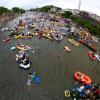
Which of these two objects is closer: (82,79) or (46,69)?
(82,79)

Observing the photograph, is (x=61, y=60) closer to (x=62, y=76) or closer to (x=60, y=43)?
(x=62, y=76)

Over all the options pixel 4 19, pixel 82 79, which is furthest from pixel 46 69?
pixel 4 19

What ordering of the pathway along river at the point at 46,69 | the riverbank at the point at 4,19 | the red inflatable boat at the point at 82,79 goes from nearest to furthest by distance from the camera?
the pathway along river at the point at 46,69 → the red inflatable boat at the point at 82,79 → the riverbank at the point at 4,19

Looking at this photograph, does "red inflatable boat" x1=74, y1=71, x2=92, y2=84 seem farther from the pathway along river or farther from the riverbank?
the riverbank

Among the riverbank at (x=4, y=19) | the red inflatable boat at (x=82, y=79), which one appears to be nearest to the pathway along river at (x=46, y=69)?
the red inflatable boat at (x=82, y=79)

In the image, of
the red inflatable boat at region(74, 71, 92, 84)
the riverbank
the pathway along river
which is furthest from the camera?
the riverbank

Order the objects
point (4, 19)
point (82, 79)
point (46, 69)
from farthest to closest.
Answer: point (4, 19), point (46, 69), point (82, 79)

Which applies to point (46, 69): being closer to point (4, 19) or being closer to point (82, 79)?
point (82, 79)

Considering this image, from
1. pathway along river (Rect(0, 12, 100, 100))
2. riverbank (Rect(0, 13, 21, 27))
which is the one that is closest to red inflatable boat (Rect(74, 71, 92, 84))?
pathway along river (Rect(0, 12, 100, 100))

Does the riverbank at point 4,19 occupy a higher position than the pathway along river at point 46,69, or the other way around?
the pathway along river at point 46,69

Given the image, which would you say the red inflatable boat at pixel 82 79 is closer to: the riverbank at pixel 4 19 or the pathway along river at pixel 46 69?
the pathway along river at pixel 46 69
